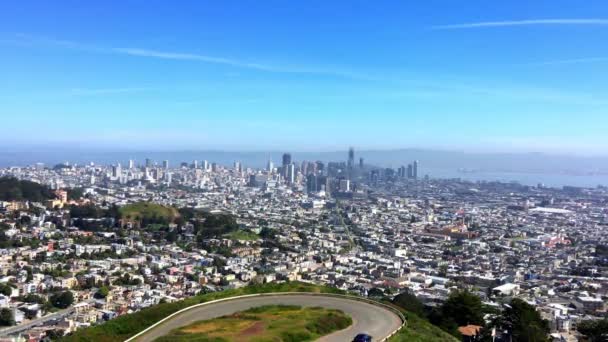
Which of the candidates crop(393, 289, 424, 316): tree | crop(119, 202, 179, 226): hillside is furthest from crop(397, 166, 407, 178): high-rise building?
crop(393, 289, 424, 316): tree

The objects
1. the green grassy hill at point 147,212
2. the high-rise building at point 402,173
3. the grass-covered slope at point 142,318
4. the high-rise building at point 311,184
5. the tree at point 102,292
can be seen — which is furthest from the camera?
the high-rise building at point 402,173

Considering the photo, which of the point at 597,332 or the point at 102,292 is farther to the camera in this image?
the point at 102,292

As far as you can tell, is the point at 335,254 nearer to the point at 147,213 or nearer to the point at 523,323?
the point at 147,213

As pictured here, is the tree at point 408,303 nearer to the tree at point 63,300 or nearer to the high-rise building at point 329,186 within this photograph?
the tree at point 63,300

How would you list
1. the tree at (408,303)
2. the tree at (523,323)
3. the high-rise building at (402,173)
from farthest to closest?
the high-rise building at (402,173), the tree at (408,303), the tree at (523,323)

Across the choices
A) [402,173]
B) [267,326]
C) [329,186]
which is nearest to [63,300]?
[267,326]

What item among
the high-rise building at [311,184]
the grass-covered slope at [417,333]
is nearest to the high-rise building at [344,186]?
the high-rise building at [311,184]
